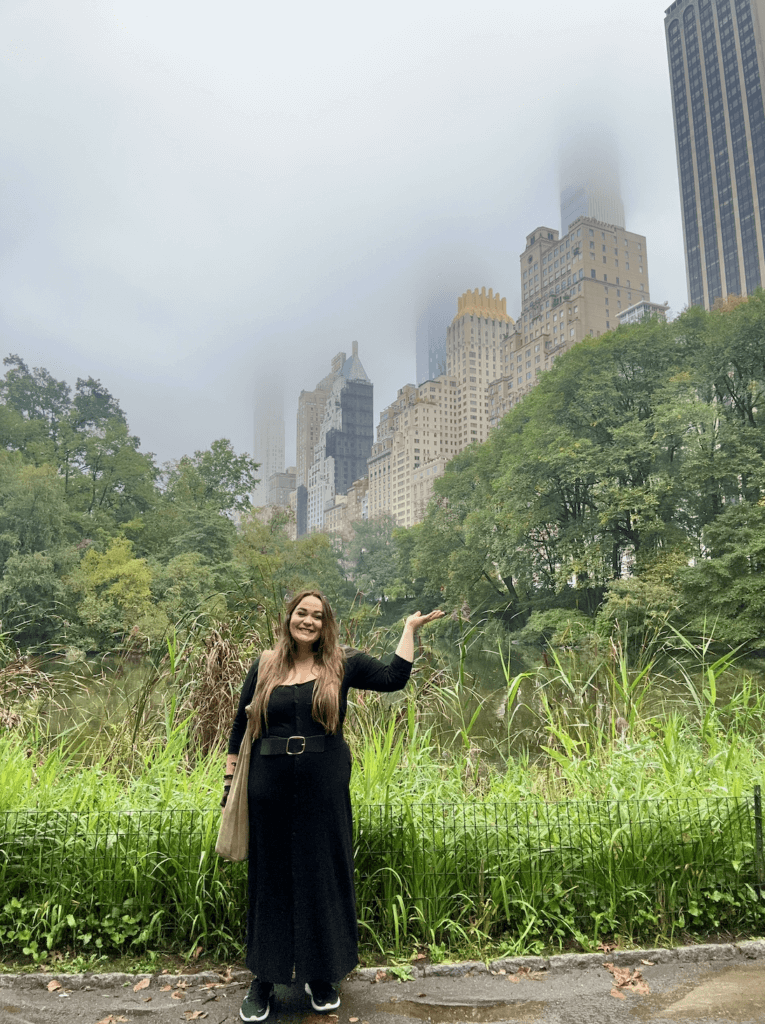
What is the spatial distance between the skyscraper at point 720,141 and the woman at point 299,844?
42.2m

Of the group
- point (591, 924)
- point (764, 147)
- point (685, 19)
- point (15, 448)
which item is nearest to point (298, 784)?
point (591, 924)

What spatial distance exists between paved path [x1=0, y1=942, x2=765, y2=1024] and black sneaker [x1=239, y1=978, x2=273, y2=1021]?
34 millimetres

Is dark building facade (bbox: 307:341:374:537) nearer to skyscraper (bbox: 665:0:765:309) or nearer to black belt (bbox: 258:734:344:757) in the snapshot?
skyscraper (bbox: 665:0:765:309)

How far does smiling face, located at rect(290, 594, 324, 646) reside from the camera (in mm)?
2080

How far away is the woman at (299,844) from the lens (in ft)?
6.30

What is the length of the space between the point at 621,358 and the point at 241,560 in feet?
47.1

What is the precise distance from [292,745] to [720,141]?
48210mm

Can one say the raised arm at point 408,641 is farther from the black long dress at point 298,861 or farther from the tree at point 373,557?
the tree at point 373,557

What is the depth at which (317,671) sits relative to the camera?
6.79 feet

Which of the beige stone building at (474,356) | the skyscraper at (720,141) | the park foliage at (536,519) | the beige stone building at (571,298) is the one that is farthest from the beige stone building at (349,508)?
the skyscraper at (720,141)

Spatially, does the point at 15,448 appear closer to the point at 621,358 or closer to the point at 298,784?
the point at 621,358

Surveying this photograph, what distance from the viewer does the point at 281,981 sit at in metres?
1.90

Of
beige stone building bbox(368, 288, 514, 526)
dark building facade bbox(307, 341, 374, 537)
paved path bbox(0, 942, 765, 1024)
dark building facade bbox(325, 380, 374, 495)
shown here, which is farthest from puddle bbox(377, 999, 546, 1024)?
dark building facade bbox(325, 380, 374, 495)

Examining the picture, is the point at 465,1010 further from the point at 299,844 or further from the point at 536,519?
the point at 536,519
